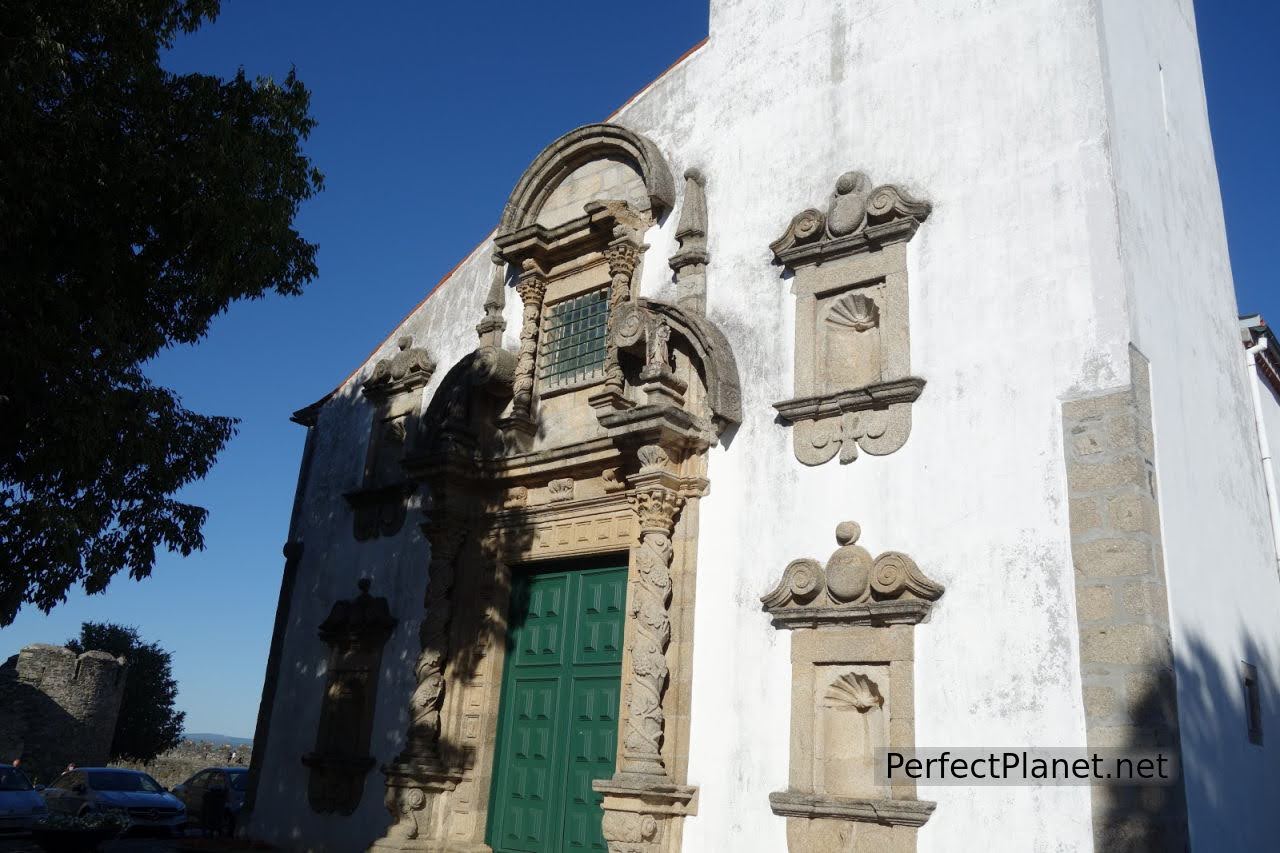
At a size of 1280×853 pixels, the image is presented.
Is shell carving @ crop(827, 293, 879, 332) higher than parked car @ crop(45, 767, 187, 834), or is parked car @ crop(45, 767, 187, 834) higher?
shell carving @ crop(827, 293, 879, 332)

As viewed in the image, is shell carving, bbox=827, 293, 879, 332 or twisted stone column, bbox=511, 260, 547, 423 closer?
shell carving, bbox=827, 293, 879, 332

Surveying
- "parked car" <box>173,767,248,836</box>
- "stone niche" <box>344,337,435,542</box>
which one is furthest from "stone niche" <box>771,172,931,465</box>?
"parked car" <box>173,767,248,836</box>

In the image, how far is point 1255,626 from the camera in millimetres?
8094

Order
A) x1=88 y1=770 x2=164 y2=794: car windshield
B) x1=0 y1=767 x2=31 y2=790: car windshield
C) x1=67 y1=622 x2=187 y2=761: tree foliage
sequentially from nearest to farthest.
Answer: x1=0 y1=767 x2=31 y2=790: car windshield → x1=88 y1=770 x2=164 y2=794: car windshield → x1=67 y1=622 x2=187 y2=761: tree foliage

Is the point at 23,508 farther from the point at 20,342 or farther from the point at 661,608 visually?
the point at 661,608

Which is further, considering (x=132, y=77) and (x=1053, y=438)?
(x=132, y=77)

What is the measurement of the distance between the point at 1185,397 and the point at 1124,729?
8.93 ft

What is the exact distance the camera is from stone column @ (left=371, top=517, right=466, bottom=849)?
9438 mm

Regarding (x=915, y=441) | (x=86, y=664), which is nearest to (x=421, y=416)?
(x=915, y=441)

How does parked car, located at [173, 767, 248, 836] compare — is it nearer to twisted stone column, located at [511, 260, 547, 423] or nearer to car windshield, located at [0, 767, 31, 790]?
car windshield, located at [0, 767, 31, 790]

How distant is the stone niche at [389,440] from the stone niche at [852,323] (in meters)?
4.79

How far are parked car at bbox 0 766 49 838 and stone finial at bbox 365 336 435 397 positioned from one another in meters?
7.40

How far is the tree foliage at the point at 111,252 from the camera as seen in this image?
6758 millimetres

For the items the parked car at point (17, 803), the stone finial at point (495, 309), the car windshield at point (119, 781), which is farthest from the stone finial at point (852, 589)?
the car windshield at point (119, 781)
